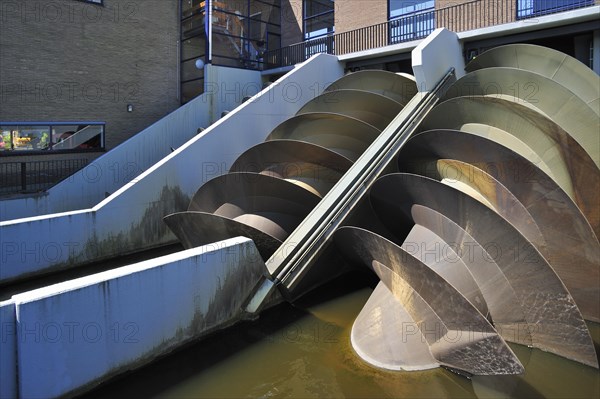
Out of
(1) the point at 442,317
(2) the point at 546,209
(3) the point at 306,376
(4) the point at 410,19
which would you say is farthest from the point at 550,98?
(4) the point at 410,19

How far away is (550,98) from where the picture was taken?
9281mm

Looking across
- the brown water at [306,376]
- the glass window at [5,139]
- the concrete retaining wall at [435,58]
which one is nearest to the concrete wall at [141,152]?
the glass window at [5,139]

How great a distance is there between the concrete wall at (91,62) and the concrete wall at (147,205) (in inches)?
213

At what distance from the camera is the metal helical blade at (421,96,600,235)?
26.3ft

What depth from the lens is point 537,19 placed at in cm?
1174

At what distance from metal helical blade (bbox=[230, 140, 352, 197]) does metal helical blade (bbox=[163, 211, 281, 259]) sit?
1818 millimetres

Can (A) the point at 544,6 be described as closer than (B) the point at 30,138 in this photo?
Yes

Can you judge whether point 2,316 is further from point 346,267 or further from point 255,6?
point 255,6

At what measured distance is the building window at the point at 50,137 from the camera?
547 inches

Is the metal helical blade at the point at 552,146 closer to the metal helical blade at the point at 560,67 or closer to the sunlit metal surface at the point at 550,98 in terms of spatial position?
the sunlit metal surface at the point at 550,98

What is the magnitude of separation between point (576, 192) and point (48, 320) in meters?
8.61

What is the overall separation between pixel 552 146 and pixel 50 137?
14288 mm

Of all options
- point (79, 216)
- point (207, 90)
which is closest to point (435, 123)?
point (79, 216)

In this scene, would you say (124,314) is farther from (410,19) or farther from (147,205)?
(410,19)
